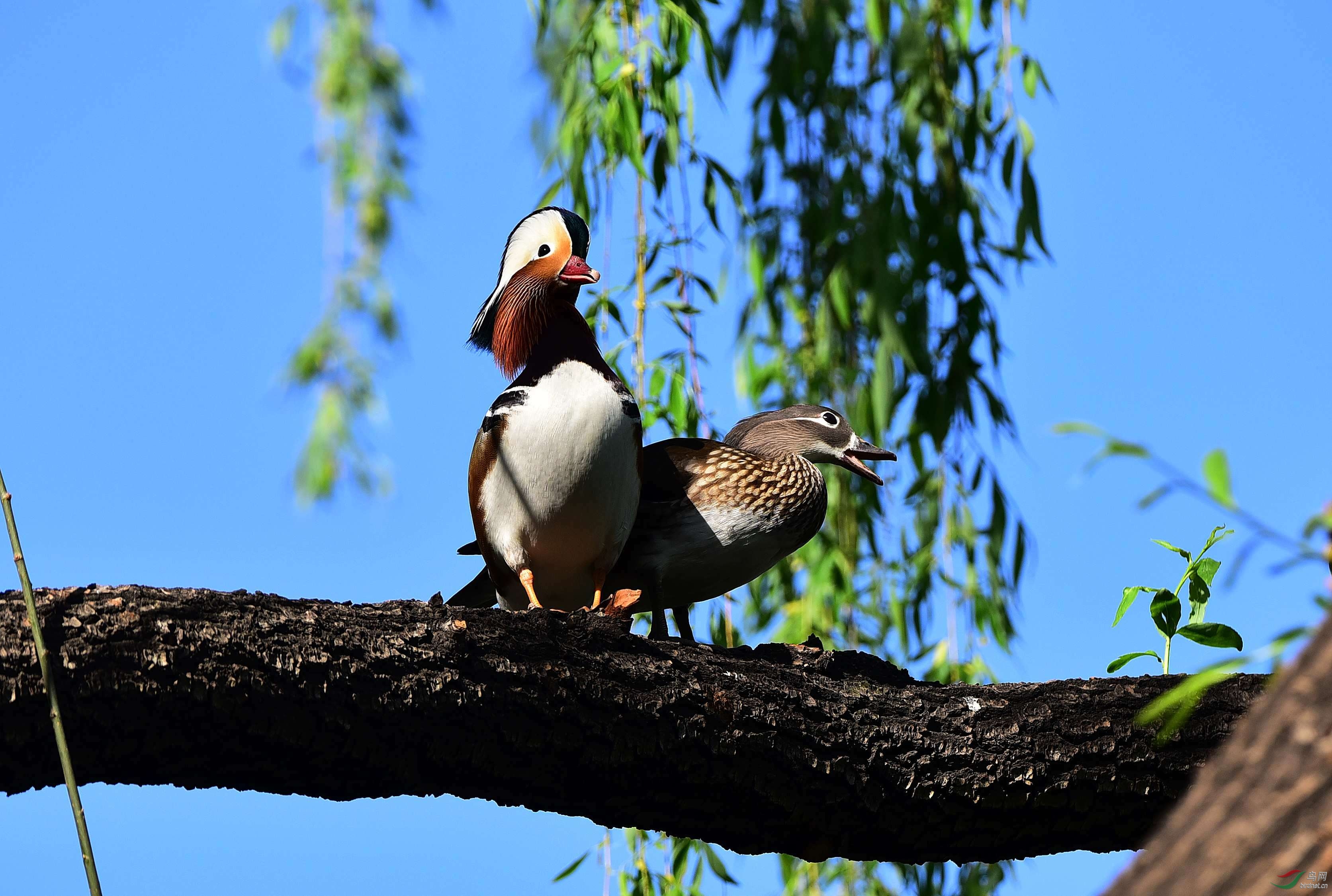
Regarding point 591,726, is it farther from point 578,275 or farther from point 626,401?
point 578,275

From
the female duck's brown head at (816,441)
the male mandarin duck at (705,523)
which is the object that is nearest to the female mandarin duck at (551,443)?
the male mandarin duck at (705,523)

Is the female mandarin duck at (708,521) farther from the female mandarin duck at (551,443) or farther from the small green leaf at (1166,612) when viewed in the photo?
the small green leaf at (1166,612)

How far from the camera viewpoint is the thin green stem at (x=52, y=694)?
1362mm

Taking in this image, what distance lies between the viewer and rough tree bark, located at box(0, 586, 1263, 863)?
1644 mm

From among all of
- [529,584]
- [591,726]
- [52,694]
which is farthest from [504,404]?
[52,694]

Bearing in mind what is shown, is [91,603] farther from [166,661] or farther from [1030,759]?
[1030,759]

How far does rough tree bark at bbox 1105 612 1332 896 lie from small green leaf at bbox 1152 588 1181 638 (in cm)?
124

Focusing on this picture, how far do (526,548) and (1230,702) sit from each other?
126 centimetres

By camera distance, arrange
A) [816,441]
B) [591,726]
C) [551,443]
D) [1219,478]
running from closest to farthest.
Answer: [1219,478] < [591,726] < [551,443] < [816,441]

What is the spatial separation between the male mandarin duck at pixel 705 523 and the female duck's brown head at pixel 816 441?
15 cm

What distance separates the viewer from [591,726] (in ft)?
6.17

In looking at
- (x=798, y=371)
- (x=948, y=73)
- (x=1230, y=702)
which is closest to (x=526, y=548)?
(x=1230, y=702)

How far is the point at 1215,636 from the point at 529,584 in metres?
1.21

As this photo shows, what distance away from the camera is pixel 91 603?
5.45 ft
